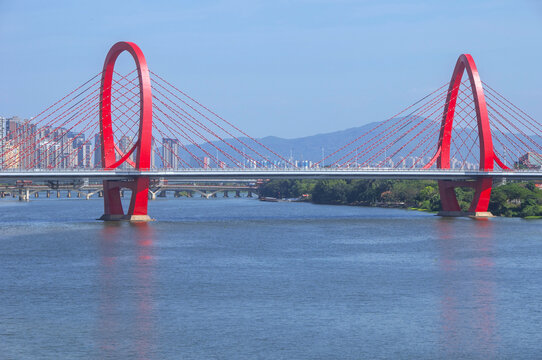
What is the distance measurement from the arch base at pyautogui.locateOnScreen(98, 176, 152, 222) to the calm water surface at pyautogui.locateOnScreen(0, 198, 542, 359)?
9731mm

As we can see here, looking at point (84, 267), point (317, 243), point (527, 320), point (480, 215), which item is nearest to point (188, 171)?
point (317, 243)

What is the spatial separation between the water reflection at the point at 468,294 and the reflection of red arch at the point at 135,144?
2148cm

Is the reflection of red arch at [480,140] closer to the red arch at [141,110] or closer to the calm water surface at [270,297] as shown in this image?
the calm water surface at [270,297]


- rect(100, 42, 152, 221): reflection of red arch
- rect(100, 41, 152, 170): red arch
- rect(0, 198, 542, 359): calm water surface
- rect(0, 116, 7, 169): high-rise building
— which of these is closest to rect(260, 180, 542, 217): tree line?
rect(0, 198, 542, 359): calm water surface

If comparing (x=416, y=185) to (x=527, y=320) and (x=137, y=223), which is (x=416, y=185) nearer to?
(x=137, y=223)

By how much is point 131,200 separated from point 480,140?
27.5m

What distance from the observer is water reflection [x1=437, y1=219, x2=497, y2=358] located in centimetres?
2408

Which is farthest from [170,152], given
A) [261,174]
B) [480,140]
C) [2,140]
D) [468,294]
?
[468,294]

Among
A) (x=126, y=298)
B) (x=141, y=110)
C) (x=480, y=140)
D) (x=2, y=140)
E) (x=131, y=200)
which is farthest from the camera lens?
(x=480, y=140)

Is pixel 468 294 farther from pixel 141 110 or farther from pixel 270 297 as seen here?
pixel 141 110

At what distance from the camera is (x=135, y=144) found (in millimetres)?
63375

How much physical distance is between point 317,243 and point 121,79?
23531 mm

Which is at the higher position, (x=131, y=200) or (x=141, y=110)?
(x=141, y=110)

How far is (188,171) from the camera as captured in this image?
6625 centimetres
